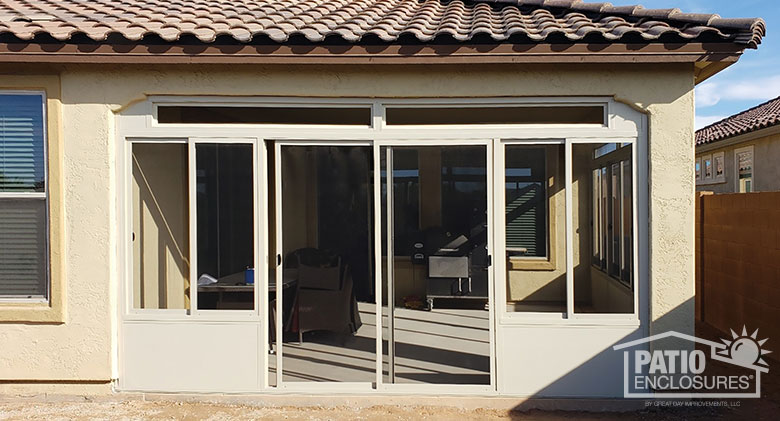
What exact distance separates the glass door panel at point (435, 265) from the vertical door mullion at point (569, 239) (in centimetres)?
71

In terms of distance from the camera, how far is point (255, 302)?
16.7ft

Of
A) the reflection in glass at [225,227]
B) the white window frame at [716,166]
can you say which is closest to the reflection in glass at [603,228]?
the reflection in glass at [225,227]

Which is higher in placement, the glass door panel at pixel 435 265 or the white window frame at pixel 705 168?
the white window frame at pixel 705 168

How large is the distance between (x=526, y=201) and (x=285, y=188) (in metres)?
2.39

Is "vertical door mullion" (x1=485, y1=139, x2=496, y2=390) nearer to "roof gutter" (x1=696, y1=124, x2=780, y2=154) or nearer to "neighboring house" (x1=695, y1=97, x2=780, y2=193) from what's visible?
"neighboring house" (x1=695, y1=97, x2=780, y2=193)

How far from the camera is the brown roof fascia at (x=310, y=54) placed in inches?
184

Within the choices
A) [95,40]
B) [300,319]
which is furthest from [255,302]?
[95,40]

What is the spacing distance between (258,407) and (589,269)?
3267mm

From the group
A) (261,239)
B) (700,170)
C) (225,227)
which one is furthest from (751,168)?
(225,227)

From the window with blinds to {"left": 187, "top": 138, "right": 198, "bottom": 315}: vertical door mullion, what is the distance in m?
1.31

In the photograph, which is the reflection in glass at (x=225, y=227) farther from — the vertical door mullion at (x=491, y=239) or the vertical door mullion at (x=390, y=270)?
the vertical door mullion at (x=491, y=239)

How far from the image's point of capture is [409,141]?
16.5 ft

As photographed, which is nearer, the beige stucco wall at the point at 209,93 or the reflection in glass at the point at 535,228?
the beige stucco wall at the point at 209,93

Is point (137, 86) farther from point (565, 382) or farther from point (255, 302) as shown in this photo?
point (565, 382)
